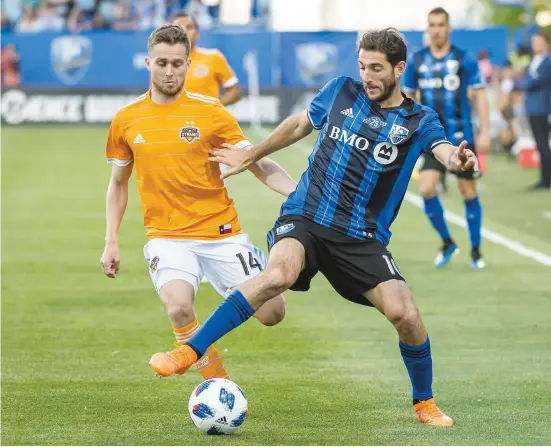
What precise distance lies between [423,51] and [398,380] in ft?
19.8

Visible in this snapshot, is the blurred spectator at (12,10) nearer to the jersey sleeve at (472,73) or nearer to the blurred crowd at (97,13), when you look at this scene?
the blurred crowd at (97,13)

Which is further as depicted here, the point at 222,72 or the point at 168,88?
the point at 222,72

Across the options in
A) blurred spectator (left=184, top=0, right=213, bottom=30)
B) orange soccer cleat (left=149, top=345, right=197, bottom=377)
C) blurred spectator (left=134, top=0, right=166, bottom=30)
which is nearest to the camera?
orange soccer cleat (left=149, top=345, right=197, bottom=377)

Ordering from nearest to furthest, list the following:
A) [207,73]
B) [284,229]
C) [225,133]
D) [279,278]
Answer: [279,278]
[284,229]
[225,133]
[207,73]

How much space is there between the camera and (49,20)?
39.3m

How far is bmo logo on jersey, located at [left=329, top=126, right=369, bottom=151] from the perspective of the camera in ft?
22.8

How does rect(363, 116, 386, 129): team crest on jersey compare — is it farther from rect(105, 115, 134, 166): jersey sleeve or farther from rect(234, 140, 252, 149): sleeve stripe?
rect(105, 115, 134, 166): jersey sleeve

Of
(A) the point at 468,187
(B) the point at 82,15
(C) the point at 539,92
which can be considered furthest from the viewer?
(B) the point at 82,15

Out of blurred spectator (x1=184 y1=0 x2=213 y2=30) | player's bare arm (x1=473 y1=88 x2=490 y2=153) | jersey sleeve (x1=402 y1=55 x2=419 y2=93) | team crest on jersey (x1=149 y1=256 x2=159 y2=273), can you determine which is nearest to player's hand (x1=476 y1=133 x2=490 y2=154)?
player's bare arm (x1=473 y1=88 x2=490 y2=153)

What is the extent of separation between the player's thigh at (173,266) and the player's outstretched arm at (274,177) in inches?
22.5

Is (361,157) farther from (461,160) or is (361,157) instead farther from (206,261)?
(206,261)

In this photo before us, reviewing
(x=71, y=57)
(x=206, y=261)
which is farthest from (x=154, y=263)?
(x=71, y=57)

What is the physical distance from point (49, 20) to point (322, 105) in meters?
33.4

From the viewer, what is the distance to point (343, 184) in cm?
701
